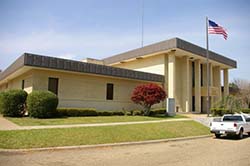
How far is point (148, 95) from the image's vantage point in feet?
81.0

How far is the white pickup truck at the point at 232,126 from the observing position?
624 inches

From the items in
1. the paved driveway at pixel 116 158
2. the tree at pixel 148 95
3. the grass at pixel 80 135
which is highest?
the tree at pixel 148 95

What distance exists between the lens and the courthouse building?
2236cm

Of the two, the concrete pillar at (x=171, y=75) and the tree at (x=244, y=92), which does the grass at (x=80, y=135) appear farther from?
the tree at (x=244, y=92)

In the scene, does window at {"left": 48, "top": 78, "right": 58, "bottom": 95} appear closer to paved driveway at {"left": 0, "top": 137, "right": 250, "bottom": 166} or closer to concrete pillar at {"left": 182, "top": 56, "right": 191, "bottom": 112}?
paved driveway at {"left": 0, "top": 137, "right": 250, "bottom": 166}

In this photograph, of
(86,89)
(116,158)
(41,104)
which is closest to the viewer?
(116,158)

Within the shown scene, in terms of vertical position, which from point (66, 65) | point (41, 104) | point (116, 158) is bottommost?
point (116, 158)

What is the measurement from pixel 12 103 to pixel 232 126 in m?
16.0

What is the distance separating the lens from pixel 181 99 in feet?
114

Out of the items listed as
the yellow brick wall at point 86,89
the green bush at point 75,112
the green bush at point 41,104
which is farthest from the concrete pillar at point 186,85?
the green bush at point 41,104

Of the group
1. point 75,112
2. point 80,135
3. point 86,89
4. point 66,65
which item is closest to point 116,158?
point 80,135

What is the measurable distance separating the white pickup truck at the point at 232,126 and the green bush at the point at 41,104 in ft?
38.6

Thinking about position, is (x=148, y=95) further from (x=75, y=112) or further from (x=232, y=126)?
(x=232, y=126)

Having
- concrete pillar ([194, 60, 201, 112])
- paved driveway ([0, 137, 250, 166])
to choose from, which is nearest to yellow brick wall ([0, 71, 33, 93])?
paved driveway ([0, 137, 250, 166])
